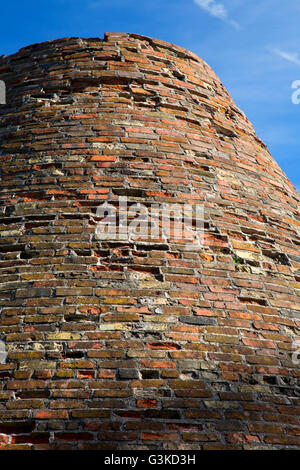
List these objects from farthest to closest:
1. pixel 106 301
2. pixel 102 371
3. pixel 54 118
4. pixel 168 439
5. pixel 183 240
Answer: pixel 54 118
pixel 183 240
pixel 106 301
pixel 102 371
pixel 168 439

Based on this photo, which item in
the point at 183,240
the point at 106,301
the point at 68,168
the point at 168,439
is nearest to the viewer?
the point at 168,439

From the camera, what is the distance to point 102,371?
7.22 ft

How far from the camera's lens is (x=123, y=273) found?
8.46ft

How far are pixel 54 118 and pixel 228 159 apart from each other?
1423mm

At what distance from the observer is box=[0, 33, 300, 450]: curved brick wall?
2105mm

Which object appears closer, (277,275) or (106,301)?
(106,301)

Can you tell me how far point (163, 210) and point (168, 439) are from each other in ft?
4.69

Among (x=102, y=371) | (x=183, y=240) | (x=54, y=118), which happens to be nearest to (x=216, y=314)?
(x=183, y=240)

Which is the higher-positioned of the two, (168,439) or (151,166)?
(151,166)

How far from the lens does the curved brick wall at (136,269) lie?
6.91ft

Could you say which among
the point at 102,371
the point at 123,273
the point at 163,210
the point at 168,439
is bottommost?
the point at 168,439

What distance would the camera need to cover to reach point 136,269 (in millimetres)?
2607

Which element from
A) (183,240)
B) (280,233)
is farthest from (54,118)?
(280,233)

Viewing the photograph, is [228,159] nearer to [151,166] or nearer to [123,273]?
[151,166]
